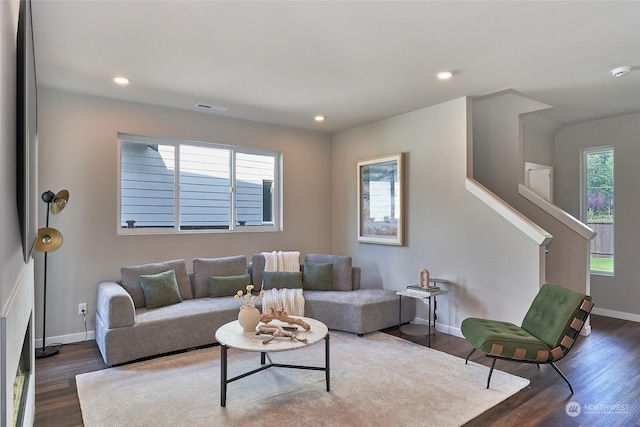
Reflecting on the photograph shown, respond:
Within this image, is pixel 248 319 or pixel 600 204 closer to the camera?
pixel 248 319

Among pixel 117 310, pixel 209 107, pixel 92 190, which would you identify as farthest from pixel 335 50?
pixel 92 190

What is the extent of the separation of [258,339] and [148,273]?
187 centimetres

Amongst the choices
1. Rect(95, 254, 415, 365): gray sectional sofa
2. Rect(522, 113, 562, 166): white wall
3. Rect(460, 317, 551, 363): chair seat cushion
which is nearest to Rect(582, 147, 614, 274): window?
Rect(522, 113, 562, 166): white wall

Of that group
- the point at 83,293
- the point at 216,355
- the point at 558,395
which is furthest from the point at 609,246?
the point at 83,293

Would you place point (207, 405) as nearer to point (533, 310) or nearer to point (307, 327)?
point (307, 327)

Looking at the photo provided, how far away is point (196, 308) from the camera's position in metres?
3.81

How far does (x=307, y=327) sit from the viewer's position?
2965 mm

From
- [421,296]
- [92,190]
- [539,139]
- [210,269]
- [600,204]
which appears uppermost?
[539,139]

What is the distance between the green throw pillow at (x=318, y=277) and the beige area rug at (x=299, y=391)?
47.0 inches

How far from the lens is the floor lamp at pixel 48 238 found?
3344mm

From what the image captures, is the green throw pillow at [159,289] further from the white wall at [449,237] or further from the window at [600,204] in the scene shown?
the window at [600,204]

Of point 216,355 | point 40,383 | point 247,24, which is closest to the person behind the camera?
point 247,24

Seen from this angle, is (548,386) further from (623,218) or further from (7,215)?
(7,215)

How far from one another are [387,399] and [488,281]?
195 centimetres
